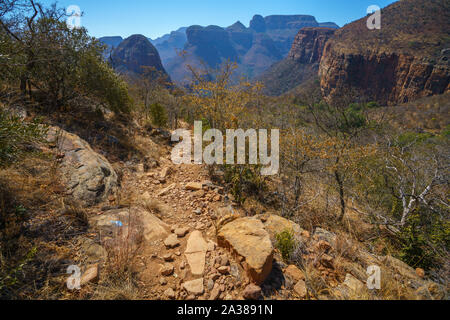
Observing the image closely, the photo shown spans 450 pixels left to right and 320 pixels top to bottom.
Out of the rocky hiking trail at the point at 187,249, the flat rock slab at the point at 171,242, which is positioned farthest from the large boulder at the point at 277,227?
the flat rock slab at the point at 171,242

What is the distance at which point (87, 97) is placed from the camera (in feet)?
23.4

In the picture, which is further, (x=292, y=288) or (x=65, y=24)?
→ (x=65, y=24)

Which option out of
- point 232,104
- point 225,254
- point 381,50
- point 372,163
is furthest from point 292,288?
point 381,50

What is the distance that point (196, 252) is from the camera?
2.81 metres

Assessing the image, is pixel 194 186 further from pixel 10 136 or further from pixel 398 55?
pixel 398 55

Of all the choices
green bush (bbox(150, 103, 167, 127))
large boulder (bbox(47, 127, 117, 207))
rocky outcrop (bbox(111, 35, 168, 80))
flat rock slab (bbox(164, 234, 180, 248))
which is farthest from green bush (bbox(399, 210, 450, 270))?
rocky outcrop (bbox(111, 35, 168, 80))

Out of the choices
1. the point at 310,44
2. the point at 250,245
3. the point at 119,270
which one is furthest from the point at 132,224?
the point at 310,44

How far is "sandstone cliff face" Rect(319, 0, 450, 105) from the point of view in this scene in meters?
32.7

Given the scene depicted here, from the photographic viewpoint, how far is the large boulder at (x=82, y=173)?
3.41 meters

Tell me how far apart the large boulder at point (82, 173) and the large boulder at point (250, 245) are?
2.48 m

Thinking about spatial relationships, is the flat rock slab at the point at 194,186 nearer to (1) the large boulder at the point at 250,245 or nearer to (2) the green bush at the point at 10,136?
(1) the large boulder at the point at 250,245

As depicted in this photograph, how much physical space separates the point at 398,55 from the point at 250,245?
55.5 metres

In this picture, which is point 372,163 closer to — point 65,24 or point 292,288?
point 292,288
